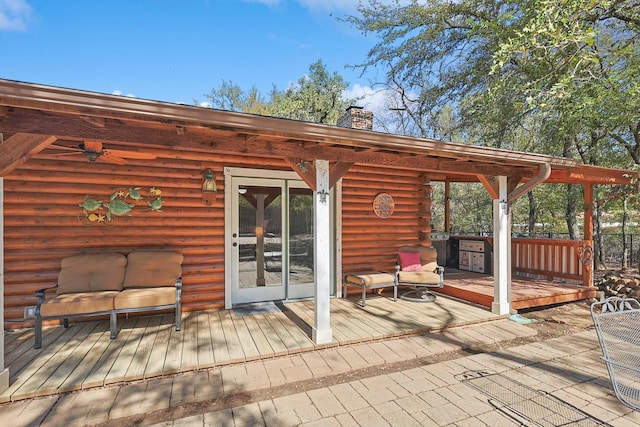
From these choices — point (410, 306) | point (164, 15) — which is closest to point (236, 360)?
point (410, 306)

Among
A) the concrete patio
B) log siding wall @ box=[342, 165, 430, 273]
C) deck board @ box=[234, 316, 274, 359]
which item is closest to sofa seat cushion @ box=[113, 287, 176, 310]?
deck board @ box=[234, 316, 274, 359]

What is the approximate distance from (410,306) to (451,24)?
6.87m

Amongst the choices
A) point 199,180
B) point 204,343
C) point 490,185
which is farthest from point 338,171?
point 490,185

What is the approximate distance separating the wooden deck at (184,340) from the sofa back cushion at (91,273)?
0.48m

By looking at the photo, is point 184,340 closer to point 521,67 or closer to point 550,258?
point 550,258

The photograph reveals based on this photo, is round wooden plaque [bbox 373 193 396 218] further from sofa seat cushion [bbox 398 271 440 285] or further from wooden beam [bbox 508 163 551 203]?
wooden beam [bbox 508 163 551 203]

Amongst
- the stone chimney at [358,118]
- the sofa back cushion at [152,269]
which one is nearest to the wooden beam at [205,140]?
the stone chimney at [358,118]

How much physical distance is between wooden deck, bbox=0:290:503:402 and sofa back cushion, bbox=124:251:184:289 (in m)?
0.49

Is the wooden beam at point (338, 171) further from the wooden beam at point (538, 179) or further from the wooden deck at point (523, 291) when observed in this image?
the wooden deck at point (523, 291)

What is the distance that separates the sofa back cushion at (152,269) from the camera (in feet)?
12.2

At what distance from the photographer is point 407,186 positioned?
5.75 m

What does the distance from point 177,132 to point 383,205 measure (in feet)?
12.3

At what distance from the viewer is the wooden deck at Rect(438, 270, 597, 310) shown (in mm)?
4668

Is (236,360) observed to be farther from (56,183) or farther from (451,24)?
(451,24)
